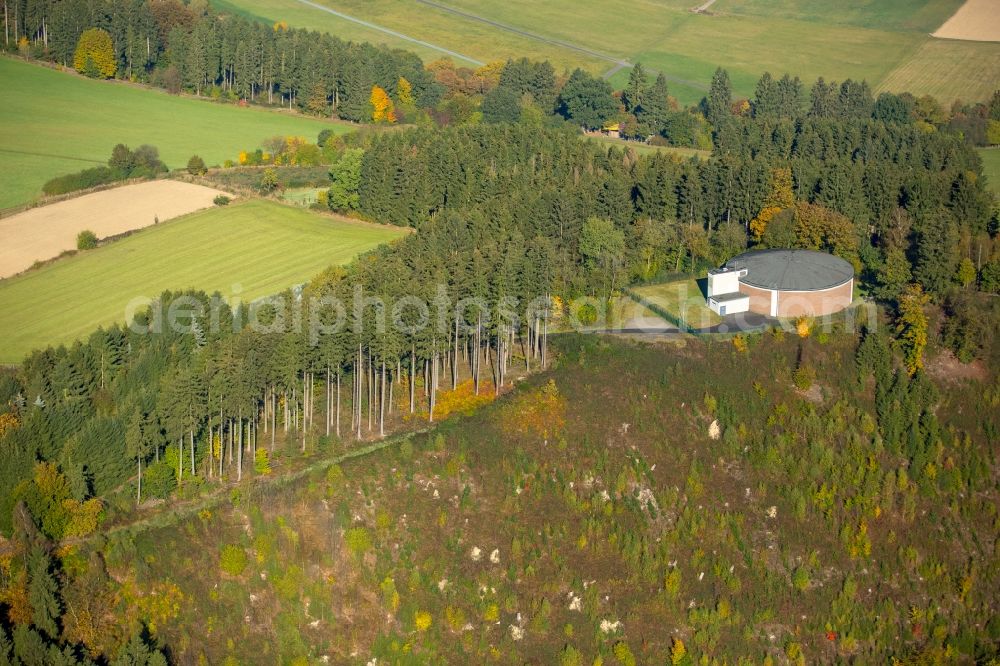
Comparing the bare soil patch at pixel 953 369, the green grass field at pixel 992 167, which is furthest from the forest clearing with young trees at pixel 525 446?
the green grass field at pixel 992 167

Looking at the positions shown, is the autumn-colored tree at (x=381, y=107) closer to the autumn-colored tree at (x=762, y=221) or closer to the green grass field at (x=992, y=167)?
the autumn-colored tree at (x=762, y=221)

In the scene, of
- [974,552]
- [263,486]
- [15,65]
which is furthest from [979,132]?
[15,65]

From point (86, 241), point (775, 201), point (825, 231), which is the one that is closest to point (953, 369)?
point (825, 231)

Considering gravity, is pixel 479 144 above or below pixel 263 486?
above

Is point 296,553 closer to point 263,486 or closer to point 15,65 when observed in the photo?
point 263,486

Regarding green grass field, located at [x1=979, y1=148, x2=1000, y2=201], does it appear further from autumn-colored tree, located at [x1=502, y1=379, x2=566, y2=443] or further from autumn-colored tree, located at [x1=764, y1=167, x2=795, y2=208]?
autumn-colored tree, located at [x1=502, y1=379, x2=566, y2=443]

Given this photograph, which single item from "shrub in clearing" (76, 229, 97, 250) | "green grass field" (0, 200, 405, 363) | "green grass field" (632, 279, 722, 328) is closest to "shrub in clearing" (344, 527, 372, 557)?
"green grass field" (632, 279, 722, 328)
